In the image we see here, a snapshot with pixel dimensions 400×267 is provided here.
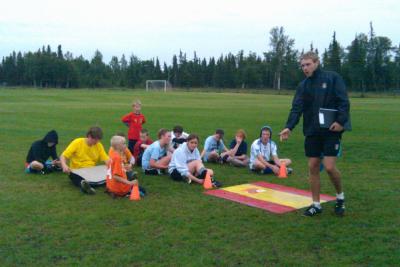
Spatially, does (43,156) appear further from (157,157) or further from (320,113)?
(320,113)

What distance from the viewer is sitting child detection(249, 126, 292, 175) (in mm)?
9938

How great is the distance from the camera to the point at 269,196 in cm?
777

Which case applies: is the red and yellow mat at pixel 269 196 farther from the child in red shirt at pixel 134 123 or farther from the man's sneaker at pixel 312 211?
the child in red shirt at pixel 134 123

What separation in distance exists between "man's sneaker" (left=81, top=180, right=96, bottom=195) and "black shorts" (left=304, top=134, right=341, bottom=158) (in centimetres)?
394

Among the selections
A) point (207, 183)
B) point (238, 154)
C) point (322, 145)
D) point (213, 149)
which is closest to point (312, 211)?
point (322, 145)

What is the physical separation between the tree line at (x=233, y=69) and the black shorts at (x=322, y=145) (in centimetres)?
9646

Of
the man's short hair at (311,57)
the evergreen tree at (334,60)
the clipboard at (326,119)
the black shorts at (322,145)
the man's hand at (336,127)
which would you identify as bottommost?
the black shorts at (322,145)

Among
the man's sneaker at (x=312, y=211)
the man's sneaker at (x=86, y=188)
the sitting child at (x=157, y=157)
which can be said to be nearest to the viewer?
the man's sneaker at (x=312, y=211)

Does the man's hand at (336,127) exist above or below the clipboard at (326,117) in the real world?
below

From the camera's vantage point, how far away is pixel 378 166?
1089 centimetres

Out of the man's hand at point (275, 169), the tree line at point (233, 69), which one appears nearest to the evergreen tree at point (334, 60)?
the tree line at point (233, 69)

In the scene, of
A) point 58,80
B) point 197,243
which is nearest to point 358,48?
point 58,80

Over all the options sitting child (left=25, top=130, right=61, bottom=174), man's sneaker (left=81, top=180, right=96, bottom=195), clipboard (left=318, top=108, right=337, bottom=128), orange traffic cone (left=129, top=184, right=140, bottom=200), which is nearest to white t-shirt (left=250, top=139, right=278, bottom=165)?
orange traffic cone (left=129, top=184, right=140, bottom=200)

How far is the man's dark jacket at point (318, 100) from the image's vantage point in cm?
606
